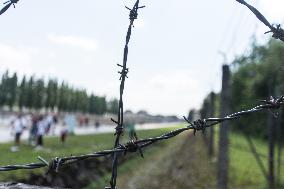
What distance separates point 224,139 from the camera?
39.0 feet

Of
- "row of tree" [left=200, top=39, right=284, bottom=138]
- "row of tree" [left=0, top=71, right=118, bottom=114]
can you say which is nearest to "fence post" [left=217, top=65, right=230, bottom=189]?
"row of tree" [left=200, top=39, right=284, bottom=138]

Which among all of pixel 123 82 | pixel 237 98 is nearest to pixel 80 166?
pixel 123 82

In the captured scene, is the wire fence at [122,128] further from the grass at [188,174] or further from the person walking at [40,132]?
the person walking at [40,132]

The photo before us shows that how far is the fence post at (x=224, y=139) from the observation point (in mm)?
11672

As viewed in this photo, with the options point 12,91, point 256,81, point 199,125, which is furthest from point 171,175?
Answer: point 12,91

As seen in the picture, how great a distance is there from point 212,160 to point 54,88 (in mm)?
80518

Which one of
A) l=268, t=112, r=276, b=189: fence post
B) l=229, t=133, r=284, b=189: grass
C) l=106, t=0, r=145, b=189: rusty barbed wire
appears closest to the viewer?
l=106, t=0, r=145, b=189: rusty barbed wire

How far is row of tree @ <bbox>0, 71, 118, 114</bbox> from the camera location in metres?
91.1

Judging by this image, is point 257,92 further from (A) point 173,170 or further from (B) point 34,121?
(B) point 34,121

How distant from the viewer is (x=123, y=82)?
6.21 ft

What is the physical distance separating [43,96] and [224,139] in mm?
91315

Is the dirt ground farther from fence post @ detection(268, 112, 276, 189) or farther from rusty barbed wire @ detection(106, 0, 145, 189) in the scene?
rusty barbed wire @ detection(106, 0, 145, 189)

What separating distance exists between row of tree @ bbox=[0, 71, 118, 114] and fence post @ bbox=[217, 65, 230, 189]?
72.8 metres

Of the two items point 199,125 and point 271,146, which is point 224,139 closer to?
point 271,146
